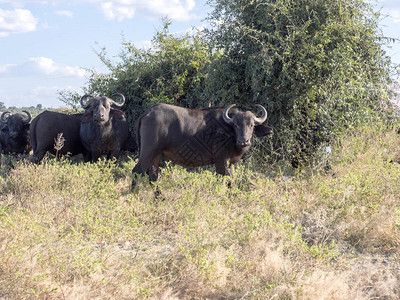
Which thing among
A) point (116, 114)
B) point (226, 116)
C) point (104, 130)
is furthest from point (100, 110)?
point (226, 116)

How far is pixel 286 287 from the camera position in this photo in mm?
3941

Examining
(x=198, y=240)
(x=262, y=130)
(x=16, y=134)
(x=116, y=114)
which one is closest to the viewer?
(x=198, y=240)

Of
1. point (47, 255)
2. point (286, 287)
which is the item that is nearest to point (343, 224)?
point (286, 287)

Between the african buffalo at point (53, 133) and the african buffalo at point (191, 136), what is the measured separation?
10.4 ft

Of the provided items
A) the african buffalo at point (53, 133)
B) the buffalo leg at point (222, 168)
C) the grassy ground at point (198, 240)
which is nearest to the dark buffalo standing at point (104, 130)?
the african buffalo at point (53, 133)

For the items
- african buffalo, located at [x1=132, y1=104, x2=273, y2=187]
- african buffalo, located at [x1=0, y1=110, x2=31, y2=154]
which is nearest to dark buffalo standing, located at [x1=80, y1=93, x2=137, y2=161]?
african buffalo, located at [x1=132, y1=104, x2=273, y2=187]

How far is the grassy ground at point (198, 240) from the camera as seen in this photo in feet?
13.0

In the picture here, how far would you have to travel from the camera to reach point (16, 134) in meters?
11.8

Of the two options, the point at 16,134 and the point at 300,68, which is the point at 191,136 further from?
the point at 16,134

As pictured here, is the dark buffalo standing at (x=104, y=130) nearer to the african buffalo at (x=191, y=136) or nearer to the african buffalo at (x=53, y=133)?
the african buffalo at (x=53, y=133)

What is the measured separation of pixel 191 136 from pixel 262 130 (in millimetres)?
1411

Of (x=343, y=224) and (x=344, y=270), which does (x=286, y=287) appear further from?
(x=343, y=224)

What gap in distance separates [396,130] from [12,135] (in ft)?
33.3

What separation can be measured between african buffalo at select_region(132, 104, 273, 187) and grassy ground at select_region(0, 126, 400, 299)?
1.28 feet
